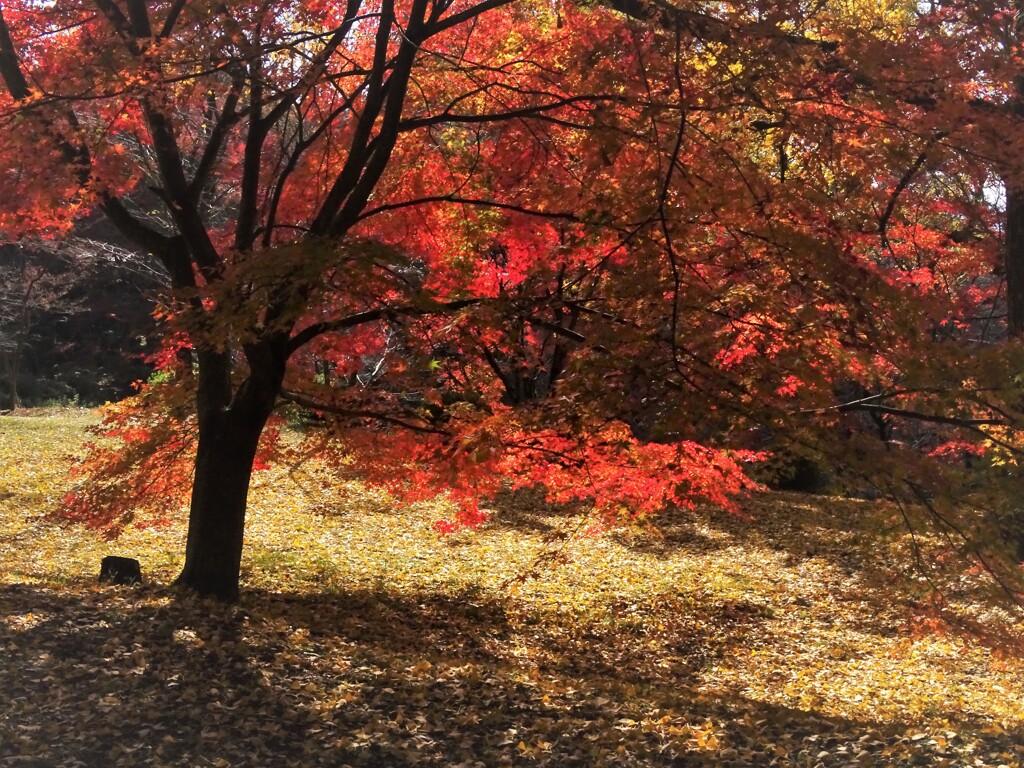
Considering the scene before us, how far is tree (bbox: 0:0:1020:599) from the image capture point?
205 inches

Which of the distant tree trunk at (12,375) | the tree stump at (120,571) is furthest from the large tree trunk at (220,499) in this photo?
the distant tree trunk at (12,375)

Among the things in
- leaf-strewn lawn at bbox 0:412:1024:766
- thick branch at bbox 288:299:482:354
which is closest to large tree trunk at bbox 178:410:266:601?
leaf-strewn lawn at bbox 0:412:1024:766

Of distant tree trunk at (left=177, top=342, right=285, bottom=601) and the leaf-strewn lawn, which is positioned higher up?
distant tree trunk at (left=177, top=342, right=285, bottom=601)

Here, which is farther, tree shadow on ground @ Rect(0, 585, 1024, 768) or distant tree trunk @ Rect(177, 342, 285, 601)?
distant tree trunk @ Rect(177, 342, 285, 601)

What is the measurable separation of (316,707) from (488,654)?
2956 mm

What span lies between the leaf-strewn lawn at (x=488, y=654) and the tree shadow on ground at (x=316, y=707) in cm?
2

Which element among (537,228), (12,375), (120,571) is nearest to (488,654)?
(120,571)

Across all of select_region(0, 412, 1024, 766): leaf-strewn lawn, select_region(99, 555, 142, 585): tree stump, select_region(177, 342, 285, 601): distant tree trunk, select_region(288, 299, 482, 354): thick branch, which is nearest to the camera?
select_region(0, 412, 1024, 766): leaf-strewn lawn

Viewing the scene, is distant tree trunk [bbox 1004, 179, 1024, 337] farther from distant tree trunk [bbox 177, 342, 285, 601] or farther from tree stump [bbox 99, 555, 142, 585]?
tree stump [bbox 99, 555, 142, 585]

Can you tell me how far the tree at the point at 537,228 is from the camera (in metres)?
5.20

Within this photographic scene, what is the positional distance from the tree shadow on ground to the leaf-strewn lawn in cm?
2

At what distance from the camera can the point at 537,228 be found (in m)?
7.21

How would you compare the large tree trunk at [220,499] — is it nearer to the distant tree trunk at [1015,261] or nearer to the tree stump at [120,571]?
the tree stump at [120,571]

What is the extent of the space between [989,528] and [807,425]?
124cm
